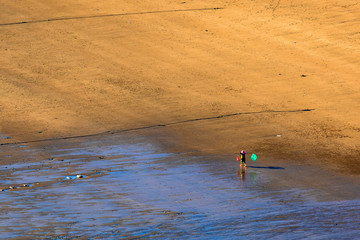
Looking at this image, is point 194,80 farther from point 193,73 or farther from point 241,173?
point 241,173

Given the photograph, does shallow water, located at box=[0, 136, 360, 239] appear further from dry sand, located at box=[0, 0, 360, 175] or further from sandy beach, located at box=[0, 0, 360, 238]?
dry sand, located at box=[0, 0, 360, 175]

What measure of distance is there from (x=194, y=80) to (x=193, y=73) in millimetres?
→ 626

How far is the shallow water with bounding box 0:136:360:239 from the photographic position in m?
13.1

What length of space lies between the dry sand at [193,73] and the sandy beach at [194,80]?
48 millimetres

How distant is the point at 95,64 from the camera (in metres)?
25.9

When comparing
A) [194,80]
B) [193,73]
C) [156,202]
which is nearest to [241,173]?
[156,202]

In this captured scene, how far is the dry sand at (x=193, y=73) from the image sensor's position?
19.7 metres

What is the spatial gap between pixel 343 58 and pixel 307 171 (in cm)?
976

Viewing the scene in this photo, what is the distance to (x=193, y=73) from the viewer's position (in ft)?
81.6

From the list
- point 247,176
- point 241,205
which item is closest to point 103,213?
point 241,205

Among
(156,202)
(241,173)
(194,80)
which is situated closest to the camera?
(156,202)

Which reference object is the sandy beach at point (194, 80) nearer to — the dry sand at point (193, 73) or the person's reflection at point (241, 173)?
the dry sand at point (193, 73)

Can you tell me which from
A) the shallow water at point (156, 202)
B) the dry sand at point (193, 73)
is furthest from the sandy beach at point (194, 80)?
the shallow water at point (156, 202)

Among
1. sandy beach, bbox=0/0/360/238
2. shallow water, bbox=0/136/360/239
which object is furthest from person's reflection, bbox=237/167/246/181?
sandy beach, bbox=0/0/360/238
